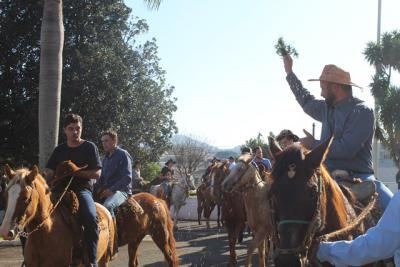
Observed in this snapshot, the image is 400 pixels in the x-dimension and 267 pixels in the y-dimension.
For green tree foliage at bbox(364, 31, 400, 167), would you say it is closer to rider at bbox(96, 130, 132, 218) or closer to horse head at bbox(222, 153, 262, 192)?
horse head at bbox(222, 153, 262, 192)

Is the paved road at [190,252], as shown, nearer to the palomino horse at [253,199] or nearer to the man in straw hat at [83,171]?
the palomino horse at [253,199]

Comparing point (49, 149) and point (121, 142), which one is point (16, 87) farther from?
point (49, 149)

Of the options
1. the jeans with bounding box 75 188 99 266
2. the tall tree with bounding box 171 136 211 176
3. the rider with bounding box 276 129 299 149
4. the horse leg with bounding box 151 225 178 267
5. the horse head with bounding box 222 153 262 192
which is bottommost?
the horse leg with bounding box 151 225 178 267

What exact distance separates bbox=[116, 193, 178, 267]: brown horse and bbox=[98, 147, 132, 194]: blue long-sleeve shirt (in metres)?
0.38

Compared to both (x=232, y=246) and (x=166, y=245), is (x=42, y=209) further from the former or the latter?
(x=232, y=246)

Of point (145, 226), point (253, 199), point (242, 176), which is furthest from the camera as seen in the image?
point (242, 176)

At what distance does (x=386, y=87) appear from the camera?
22.4 metres

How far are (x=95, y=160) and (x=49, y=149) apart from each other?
468cm

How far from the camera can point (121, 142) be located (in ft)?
77.2

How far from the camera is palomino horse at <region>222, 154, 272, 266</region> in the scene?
1009cm

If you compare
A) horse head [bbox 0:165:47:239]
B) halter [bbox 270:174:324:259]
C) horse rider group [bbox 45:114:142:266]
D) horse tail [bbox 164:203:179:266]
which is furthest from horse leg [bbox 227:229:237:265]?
halter [bbox 270:174:324:259]

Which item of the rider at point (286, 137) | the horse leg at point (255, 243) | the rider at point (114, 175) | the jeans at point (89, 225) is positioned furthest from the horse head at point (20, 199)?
the horse leg at point (255, 243)

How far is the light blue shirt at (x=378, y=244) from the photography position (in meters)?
2.59

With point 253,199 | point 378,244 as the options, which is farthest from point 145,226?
point 378,244
